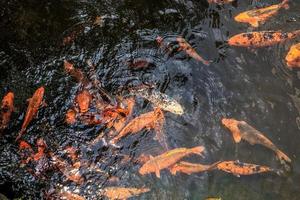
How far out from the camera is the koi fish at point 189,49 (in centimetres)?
569

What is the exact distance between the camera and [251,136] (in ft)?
16.7

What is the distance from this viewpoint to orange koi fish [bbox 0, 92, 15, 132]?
490 centimetres

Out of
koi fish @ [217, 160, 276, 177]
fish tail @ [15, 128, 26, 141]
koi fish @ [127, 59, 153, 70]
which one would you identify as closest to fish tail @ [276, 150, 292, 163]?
koi fish @ [217, 160, 276, 177]

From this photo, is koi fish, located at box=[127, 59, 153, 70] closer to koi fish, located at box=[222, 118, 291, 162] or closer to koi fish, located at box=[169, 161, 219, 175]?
koi fish, located at box=[222, 118, 291, 162]

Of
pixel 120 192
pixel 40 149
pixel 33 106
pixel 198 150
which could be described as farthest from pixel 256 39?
pixel 40 149

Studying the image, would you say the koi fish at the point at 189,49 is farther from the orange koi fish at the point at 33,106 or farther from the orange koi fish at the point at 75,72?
the orange koi fish at the point at 33,106

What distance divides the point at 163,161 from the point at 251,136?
1137mm

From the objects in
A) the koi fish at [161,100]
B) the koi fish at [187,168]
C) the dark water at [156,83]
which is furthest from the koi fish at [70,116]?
the koi fish at [187,168]

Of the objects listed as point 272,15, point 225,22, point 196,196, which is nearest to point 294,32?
point 272,15

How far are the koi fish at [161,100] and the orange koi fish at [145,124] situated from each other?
0.09 m

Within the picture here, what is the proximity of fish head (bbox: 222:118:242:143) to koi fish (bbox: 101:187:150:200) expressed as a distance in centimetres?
130

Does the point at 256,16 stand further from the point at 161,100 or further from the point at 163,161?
the point at 163,161

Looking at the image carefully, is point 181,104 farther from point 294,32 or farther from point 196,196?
point 294,32

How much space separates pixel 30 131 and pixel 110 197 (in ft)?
3.96
